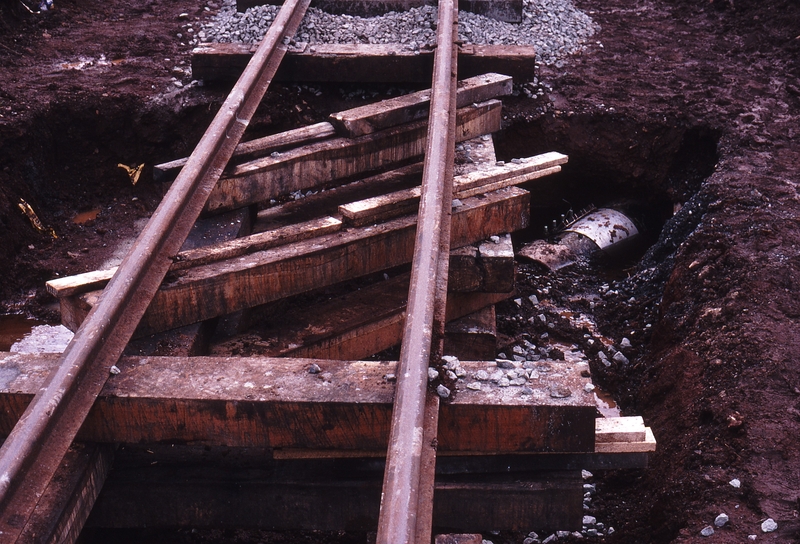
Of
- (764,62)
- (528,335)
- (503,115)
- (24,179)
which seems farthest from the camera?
(764,62)

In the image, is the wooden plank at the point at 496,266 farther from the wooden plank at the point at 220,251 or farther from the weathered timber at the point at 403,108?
the weathered timber at the point at 403,108

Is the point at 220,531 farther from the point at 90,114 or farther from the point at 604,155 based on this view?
the point at 604,155

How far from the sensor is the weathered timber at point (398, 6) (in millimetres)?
6605

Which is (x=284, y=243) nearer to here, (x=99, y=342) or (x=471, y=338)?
(x=99, y=342)

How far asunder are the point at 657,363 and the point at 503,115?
2.47 metres

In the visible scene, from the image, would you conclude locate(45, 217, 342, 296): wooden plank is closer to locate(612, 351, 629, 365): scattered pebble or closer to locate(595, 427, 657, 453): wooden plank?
locate(595, 427, 657, 453): wooden plank

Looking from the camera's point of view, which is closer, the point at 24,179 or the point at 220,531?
the point at 220,531

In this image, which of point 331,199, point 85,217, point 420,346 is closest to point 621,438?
point 420,346

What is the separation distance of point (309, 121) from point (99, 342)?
11.5 feet

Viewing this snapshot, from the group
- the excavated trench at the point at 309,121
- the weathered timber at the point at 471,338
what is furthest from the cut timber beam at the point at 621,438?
the excavated trench at the point at 309,121

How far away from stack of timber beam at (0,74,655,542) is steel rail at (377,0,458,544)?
0.16 meters

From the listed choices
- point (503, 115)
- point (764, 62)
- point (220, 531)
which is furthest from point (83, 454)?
point (764, 62)

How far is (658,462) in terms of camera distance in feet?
11.6

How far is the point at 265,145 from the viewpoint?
4004mm
